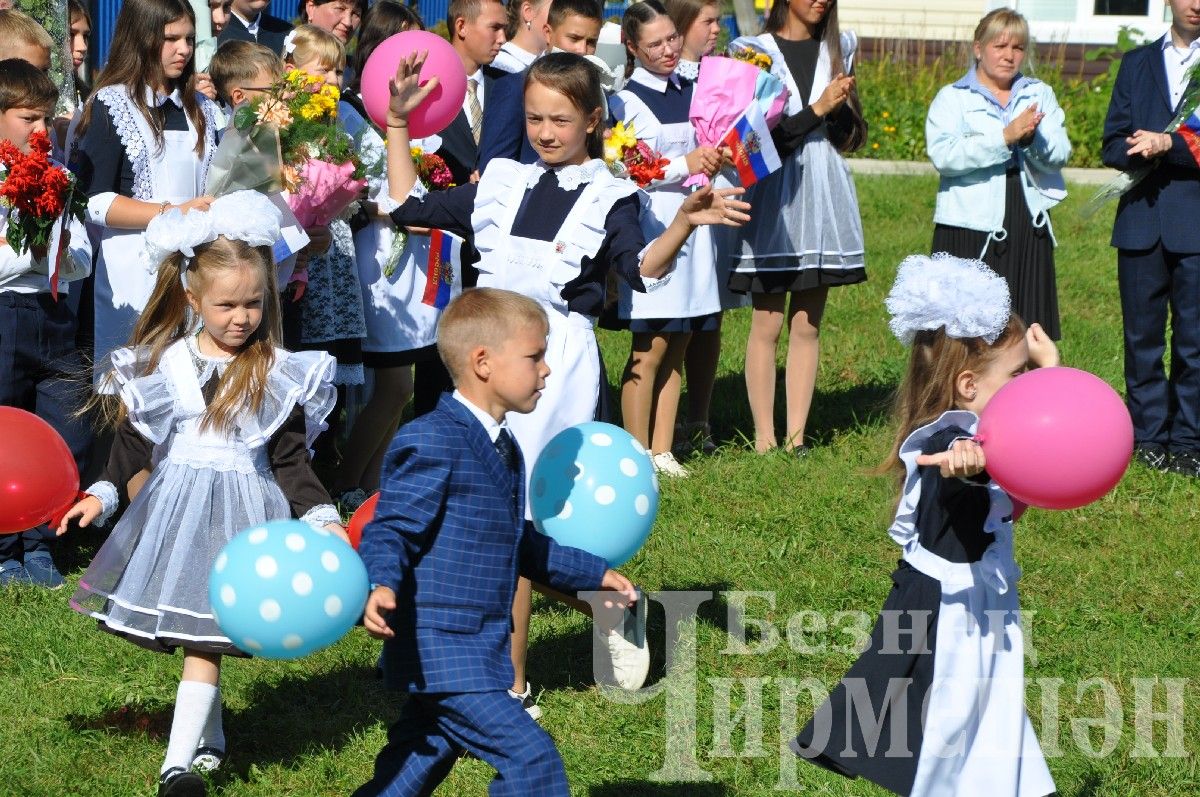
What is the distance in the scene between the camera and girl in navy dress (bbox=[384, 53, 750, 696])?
15.3 ft

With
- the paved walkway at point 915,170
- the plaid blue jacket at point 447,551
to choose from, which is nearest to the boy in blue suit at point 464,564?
the plaid blue jacket at point 447,551

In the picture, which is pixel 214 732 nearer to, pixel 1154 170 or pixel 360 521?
pixel 360 521

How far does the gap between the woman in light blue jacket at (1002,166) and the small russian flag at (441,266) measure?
2652mm

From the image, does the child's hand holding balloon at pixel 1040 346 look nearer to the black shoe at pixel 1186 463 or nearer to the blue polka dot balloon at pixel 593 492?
the blue polka dot balloon at pixel 593 492

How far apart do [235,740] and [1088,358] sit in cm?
616

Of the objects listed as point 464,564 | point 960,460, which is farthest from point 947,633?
point 464,564

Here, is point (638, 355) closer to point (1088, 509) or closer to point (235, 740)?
point (1088, 509)

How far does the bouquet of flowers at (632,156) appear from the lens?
606 cm

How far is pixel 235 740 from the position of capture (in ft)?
15.6

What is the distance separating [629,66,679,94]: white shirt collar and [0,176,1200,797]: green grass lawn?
180cm

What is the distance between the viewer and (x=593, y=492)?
384 cm

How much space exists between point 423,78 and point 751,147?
184 centimetres

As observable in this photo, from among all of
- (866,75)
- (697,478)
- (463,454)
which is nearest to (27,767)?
(463,454)

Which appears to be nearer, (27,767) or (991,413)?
(991,413)
